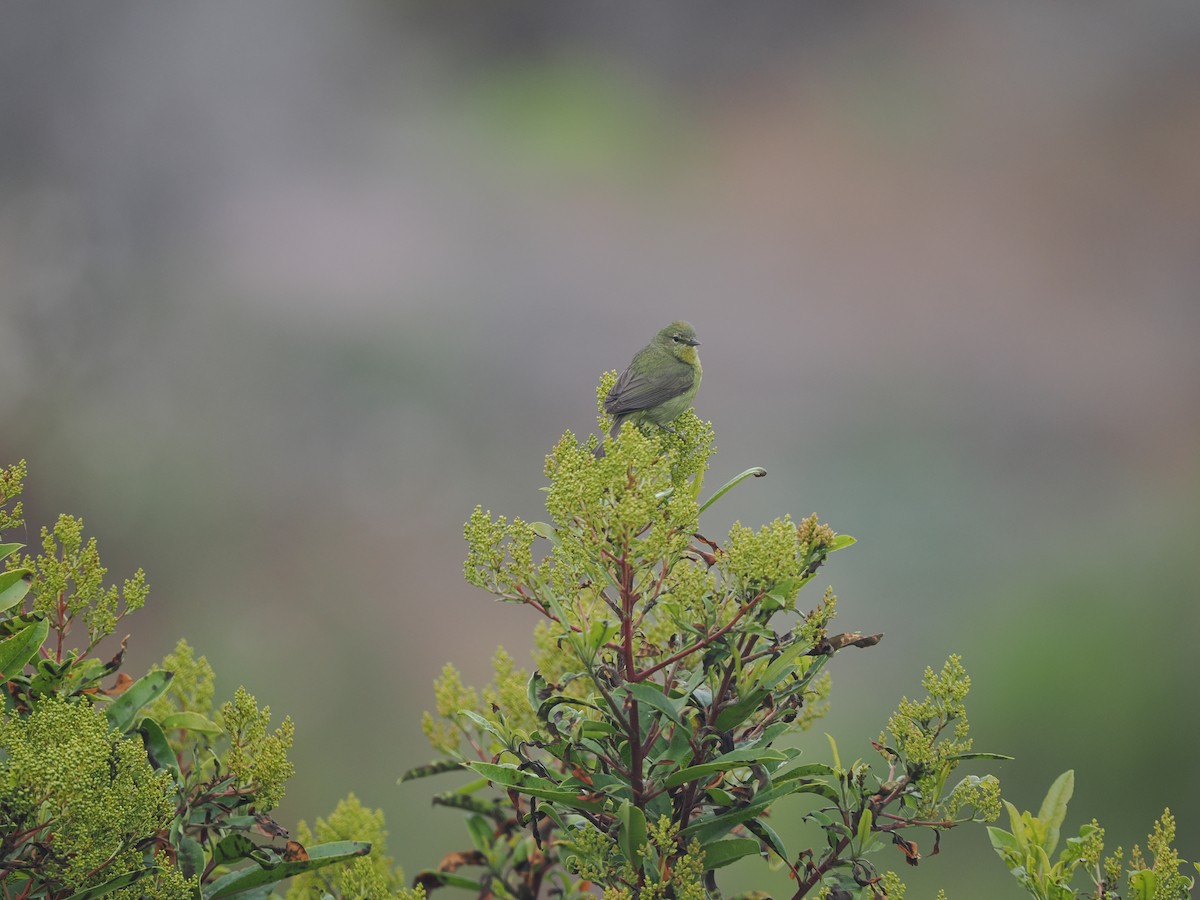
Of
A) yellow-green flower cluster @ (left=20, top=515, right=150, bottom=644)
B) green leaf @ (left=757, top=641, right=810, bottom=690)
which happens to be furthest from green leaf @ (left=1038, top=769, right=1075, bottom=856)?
yellow-green flower cluster @ (left=20, top=515, right=150, bottom=644)

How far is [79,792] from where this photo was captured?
1088 mm

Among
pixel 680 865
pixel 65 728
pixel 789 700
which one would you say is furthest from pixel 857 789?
pixel 65 728

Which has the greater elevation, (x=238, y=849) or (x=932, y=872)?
(x=238, y=849)

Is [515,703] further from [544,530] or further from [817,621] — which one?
[817,621]

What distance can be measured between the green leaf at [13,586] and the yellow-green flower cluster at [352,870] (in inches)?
20.3

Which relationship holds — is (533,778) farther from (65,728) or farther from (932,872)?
(932,872)

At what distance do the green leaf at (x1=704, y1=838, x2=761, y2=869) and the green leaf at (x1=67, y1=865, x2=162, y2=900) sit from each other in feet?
1.83

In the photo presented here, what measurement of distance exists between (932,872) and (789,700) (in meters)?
4.14

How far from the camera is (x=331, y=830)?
170cm

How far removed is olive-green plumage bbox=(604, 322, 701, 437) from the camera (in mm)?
2178

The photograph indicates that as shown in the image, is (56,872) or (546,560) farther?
(546,560)

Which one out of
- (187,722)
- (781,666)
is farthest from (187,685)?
(781,666)

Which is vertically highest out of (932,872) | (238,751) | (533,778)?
(238,751)

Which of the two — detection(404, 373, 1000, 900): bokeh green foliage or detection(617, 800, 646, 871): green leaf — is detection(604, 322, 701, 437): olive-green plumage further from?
detection(617, 800, 646, 871): green leaf
